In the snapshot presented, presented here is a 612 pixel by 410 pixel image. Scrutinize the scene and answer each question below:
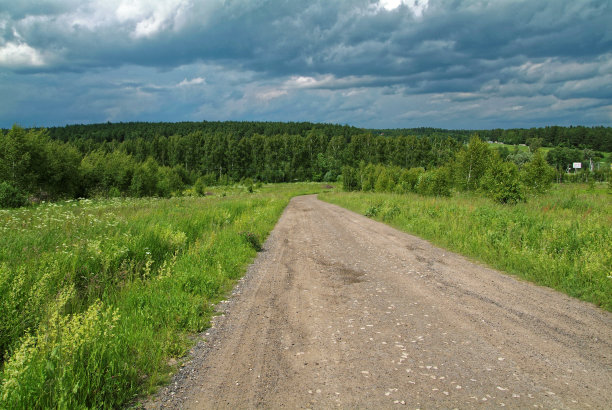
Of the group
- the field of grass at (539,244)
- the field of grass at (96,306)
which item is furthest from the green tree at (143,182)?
the field of grass at (539,244)

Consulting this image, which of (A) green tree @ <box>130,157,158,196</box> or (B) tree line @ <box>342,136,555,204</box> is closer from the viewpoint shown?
(B) tree line @ <box>342,136,555,204</box>

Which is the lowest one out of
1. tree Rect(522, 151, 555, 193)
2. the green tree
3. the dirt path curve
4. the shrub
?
the green tree

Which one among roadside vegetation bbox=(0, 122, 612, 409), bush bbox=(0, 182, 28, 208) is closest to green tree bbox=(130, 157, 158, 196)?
bush bbox=(0, 182, 28, 208)

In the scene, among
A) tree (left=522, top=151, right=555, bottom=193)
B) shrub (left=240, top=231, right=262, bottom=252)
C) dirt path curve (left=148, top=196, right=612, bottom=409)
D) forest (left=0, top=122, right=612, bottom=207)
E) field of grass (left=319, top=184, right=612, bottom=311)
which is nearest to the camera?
dirt path curve (left=148, top=196, right=612, bottom=409)

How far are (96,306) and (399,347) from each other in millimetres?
4143

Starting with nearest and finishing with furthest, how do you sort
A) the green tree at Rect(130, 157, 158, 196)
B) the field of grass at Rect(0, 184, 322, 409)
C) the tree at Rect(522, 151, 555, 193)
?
the field of grass at Rect(0, 184, 322, 409)
the tree at Rect(522, 151, 555, 193)
the green tree at Rect(130, 157, 158, 196)

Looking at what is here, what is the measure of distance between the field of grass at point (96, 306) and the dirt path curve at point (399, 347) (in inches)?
20.6

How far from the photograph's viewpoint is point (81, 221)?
1043 centimetres

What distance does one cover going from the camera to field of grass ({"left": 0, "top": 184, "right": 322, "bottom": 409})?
3.37 metres

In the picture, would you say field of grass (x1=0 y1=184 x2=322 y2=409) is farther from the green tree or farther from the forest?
the green tree

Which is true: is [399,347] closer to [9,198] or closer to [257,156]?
[9,198]

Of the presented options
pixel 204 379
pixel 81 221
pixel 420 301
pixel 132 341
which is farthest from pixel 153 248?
pixel 420 301

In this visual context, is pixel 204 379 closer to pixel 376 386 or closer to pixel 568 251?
pixel 376 386

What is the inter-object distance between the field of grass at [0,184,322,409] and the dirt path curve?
1.72ft
